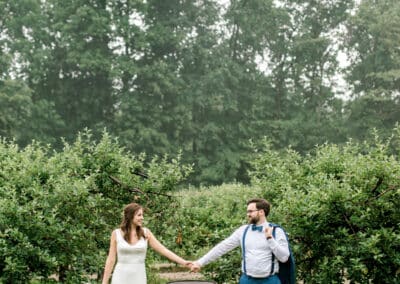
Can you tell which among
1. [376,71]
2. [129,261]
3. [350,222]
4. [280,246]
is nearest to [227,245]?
[280,246]

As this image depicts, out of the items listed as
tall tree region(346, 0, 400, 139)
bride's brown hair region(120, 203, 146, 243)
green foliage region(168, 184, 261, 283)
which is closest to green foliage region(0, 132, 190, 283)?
green foliage region(168, 184, 261, 283)

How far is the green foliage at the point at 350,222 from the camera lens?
328 inches

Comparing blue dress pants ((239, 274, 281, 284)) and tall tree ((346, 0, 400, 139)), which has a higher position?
tall tree ((346, 0, 400, 139))

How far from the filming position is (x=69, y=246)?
8.77 meters

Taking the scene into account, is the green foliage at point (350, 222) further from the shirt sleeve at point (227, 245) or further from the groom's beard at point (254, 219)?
the groom's beard at point (254, 219)

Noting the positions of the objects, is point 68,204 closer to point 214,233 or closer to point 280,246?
point 214,233

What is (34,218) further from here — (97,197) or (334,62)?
(334,62)

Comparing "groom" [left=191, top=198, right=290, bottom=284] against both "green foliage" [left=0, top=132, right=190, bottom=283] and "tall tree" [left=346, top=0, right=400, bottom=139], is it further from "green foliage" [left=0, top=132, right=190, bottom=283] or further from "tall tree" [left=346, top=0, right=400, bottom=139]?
"tall tree" [left=346, top=0, right=400, bottom=139]

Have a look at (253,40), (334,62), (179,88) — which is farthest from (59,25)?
(334,62)

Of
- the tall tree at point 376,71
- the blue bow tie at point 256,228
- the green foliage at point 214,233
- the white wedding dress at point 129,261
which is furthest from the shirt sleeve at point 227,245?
the tall tree at point 376,71

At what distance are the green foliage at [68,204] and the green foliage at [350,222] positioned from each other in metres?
2.02

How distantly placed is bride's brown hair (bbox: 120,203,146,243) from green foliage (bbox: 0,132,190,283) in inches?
71.5

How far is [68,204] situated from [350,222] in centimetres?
354

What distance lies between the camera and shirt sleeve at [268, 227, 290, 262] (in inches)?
263
